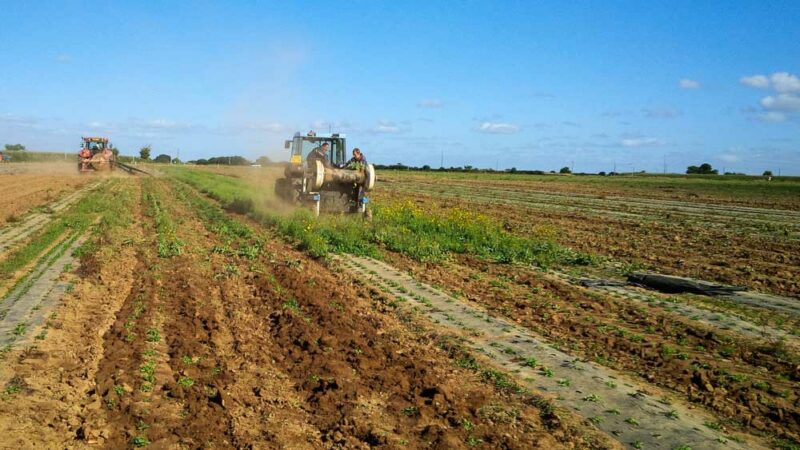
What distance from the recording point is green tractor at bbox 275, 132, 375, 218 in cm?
1839

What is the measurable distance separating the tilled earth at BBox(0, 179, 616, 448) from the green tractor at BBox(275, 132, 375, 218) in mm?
8314

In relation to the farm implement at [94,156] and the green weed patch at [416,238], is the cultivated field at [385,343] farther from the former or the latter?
the farm implement at [94,156]

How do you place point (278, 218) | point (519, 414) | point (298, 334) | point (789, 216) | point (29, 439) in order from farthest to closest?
point (789, 216) → point (278, 218) → point (298, 334) → point (519, 414) → point (29, 439)

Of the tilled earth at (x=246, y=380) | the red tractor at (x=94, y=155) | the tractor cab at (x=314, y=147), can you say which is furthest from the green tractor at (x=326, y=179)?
the red tractor at (x=94, y=155)

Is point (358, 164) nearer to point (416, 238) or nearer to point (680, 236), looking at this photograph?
point (416, 238)

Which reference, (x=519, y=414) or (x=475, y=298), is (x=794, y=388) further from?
(x=475, y=298)

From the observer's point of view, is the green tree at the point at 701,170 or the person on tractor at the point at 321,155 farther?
the green tree at the point at 701,170

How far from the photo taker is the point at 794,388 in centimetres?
654

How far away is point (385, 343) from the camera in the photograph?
25.1 ft

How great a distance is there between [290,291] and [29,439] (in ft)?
17.7

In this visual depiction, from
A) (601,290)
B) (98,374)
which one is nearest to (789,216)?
(601,290)

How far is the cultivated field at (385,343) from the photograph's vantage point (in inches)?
210

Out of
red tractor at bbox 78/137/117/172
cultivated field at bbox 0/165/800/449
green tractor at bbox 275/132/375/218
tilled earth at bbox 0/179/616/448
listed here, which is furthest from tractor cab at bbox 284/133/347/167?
red tractor at bbox 78/137/117/172

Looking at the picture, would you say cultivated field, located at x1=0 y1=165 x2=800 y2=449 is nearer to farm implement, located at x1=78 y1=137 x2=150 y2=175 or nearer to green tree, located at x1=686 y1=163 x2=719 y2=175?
farm implement, located at x1=78 y1=137 x2=150 y2=175
